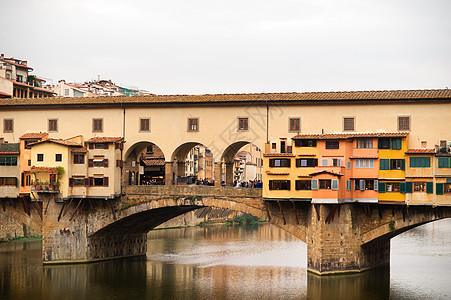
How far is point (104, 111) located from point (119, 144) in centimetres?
265

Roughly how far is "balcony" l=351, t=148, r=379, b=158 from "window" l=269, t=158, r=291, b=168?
3.79m

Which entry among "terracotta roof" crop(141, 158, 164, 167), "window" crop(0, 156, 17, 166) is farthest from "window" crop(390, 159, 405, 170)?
"window" crop(0, 156, 17, 166)

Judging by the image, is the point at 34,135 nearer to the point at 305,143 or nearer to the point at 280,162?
the point at 280,162

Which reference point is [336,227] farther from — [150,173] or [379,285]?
[150,173]

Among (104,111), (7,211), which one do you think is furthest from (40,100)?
(7,211)

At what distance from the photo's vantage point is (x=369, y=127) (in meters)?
41.2

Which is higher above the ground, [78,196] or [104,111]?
[104,111]

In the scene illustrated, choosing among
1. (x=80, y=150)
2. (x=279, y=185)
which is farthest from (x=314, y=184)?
(x=80, y=150)

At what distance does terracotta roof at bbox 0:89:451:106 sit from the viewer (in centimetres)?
4028

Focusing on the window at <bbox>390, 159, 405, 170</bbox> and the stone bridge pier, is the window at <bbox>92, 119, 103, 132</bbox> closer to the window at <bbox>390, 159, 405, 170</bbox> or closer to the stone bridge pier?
the stone bridge pier

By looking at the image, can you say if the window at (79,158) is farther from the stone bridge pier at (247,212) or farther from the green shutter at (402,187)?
the green shutter at (402,187)

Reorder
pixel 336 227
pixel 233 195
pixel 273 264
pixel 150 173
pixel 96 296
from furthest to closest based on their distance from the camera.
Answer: pixel 150 173 < pixel 273 264 < pixel 233 195 < pixel 336 227 < pixel 96 296

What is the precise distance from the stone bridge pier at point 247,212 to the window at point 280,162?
7.59ft

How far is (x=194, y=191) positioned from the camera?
43938 millimetres
